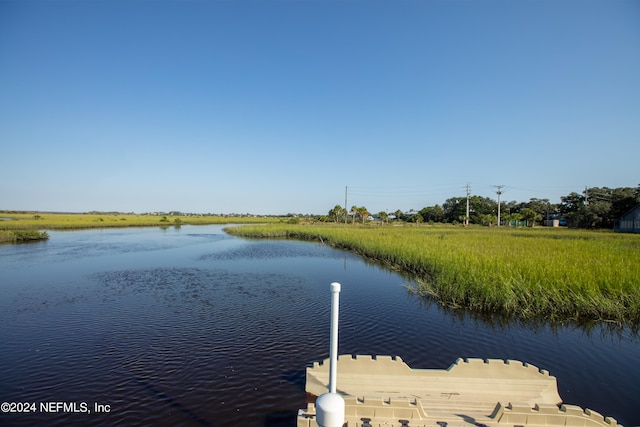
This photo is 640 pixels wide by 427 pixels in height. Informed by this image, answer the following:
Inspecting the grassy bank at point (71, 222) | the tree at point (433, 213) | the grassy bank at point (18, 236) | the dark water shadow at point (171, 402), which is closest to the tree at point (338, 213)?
the tree at point (433, 213)

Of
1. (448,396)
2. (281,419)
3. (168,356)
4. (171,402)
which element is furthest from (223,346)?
(448,396)

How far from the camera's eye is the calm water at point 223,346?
17.3 feet

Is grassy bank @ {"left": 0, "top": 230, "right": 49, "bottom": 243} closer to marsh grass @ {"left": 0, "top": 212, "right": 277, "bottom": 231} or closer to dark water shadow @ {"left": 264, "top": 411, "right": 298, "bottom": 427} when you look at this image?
marsh grass @ {"left": 0, "top": 212, "right": 277, "bottom": 231}

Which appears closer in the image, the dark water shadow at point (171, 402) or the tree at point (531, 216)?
the dark water shadow at point (171, 402)

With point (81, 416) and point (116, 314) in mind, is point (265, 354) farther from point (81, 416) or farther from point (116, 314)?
point (116, 314)

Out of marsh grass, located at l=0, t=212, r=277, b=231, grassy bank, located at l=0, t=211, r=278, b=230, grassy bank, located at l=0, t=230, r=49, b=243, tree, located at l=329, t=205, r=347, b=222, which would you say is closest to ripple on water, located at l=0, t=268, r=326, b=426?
grassy bank, located at l=0, t=230, r=49, b=243

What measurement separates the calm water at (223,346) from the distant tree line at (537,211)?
162ft

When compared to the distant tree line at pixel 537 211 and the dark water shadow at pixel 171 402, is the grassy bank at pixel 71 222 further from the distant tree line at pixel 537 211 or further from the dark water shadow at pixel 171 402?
the dark water shadow at pixel 171 402

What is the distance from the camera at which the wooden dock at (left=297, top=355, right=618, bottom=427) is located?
3.72m

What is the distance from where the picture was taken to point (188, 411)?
5000 mm

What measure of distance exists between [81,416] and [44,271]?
1669 centimetres

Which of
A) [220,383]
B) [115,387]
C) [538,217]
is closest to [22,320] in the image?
[115,387]

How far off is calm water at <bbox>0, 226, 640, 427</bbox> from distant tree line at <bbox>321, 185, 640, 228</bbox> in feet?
162

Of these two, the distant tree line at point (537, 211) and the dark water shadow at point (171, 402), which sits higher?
the distant tree line at point (537, 211)
